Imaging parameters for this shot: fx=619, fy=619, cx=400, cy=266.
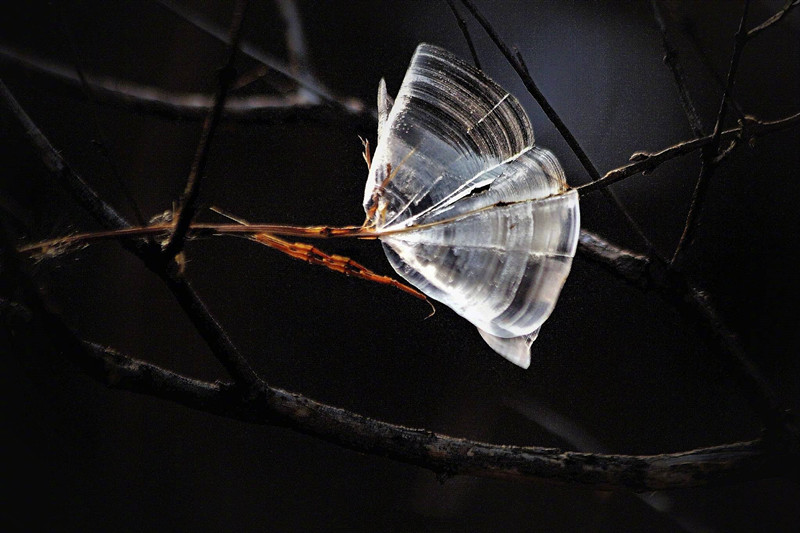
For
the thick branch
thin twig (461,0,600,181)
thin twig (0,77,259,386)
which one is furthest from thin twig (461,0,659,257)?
thin twig (0,77,259,386)

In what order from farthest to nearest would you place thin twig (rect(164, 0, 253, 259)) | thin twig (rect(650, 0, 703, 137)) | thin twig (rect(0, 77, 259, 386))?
thin twig (rect(650, 0, 703, 137)), thin twig (rect(0, 77, 259, 386)), thin twig (rect(164, 0, 253, 259))

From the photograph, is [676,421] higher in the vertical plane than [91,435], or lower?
higher

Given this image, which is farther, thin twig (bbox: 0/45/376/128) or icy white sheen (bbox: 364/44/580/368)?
thin twig (bbox: 0/45/376/128)

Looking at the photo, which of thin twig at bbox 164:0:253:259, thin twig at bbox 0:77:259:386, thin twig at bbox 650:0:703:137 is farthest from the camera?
thin twig at bbox 650:0:703:137

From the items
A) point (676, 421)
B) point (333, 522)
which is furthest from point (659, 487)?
point (333, 522)

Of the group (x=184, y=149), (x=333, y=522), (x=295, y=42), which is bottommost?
(x=333, y=522)

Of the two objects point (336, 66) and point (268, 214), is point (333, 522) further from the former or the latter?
point (336, 66)

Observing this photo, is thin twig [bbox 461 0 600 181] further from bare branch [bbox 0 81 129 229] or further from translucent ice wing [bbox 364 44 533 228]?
bare branch [bbox 0 81 129 229]

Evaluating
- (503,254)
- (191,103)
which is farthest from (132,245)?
A: (503,254)
